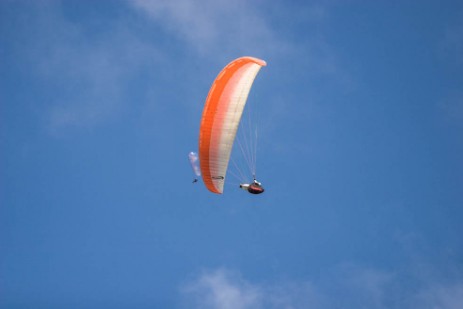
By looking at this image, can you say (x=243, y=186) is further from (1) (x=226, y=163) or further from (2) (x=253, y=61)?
(2) (x=253, y=61)

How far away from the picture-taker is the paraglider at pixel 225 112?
2125 inches

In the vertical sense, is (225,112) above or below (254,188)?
above

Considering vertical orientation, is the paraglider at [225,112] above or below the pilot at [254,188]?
above

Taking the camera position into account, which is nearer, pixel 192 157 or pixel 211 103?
pixel 211 103

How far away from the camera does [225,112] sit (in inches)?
2162

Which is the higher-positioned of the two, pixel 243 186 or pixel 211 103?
pixel 211 103

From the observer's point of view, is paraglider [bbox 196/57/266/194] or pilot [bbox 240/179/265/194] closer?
paraglider [bbox 196/57/266/194]

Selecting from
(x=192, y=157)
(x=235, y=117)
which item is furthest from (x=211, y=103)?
(x=192, y=157)

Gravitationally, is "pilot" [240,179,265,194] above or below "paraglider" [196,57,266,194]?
below

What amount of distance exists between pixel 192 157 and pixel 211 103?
6607 millimetres

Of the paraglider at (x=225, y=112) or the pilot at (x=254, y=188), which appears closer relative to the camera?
the paraglider at (x=225, y=112)

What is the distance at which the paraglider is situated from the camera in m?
54.0

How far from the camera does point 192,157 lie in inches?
2318

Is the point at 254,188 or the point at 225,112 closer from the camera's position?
the point at 225,112
